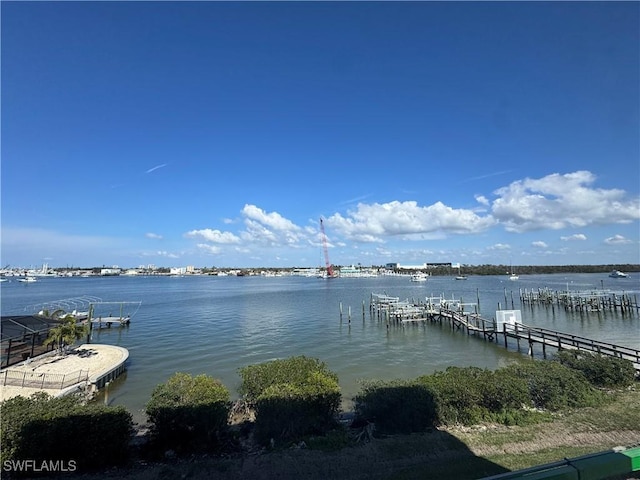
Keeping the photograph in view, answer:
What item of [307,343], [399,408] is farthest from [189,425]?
[307,343]

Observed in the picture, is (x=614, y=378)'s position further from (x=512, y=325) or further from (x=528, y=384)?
(x=512, y=325)

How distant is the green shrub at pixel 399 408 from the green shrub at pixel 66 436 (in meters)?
5.77

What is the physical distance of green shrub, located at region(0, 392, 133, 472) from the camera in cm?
688

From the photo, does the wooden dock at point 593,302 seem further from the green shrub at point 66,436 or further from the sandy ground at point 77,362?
the green shrub at point 66,436

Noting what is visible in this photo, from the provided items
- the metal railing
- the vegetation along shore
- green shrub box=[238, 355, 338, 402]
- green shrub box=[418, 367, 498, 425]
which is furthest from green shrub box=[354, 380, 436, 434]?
the metal railing

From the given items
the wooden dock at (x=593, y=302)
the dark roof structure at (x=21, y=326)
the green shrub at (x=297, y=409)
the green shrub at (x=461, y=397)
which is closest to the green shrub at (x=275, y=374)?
the green shrub at (x=297, y=409)

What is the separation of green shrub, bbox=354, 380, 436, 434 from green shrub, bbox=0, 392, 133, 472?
227 inches

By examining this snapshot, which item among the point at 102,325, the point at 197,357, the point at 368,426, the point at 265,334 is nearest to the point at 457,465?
the point at 368,426

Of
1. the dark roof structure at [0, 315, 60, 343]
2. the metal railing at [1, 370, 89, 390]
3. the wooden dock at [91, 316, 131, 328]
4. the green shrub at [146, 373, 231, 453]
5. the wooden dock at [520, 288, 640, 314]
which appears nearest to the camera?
the green shrub at [146, 373, 231, 453]

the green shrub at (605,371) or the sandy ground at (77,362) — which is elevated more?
the green shrub at (605,371)

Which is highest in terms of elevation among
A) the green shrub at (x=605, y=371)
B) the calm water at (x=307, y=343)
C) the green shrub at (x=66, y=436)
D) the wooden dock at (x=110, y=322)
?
the green shrub at (x=66, y=436)

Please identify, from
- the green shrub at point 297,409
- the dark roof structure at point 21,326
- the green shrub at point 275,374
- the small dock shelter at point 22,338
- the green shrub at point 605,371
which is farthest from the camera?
the dark roof structure at point 21,326

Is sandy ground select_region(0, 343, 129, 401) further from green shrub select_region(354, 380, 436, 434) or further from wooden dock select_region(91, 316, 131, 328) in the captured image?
wooden dock select_region(91, 316, 131, 328)

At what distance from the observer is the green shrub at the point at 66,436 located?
6.88m
